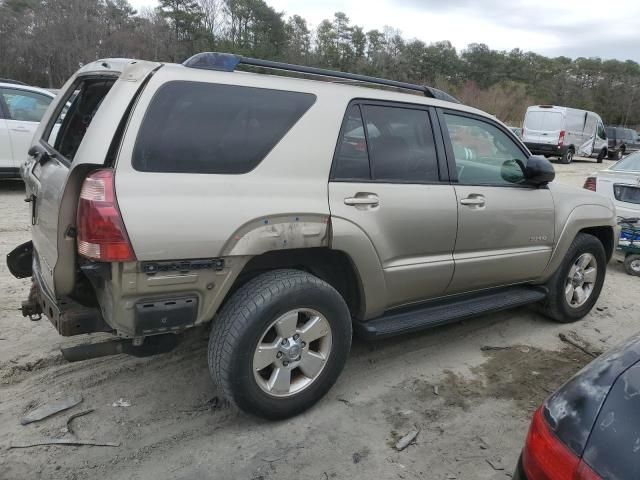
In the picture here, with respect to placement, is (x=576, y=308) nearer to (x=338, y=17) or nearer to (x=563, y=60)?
(x=338, y=17)

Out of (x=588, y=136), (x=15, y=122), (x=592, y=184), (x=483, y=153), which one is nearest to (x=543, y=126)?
(x=588, y=136)

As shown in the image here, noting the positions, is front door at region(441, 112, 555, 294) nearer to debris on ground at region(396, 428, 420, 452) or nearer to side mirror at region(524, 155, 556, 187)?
side mirror at region(524, 155, 556, 187)

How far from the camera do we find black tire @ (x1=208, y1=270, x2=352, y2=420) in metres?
2.61

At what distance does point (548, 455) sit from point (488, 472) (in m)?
1.21

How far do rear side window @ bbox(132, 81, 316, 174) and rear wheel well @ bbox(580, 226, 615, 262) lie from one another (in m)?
3.29

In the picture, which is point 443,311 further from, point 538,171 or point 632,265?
point 632,265

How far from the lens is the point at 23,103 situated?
8.31 meters

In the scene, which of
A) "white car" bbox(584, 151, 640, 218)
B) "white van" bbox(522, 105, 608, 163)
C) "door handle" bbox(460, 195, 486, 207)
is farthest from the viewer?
"white van" bbox(522, 105, 608, 163)

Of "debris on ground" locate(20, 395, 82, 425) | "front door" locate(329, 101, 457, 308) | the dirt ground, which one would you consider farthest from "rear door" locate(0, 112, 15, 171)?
"front door" locate(329, 101, 457, 308)

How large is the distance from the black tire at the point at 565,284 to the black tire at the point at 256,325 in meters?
2.38

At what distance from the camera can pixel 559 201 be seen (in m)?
4.20

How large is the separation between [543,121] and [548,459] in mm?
22266

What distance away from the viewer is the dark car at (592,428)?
4.58 ft

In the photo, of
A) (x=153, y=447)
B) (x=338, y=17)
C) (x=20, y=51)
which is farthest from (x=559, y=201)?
(x=338, y=17)
